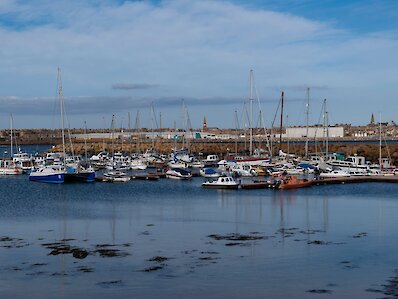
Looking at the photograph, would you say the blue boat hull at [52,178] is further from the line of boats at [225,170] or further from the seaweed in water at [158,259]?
the seaweed in water at [158,259]

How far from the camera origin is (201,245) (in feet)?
89.8

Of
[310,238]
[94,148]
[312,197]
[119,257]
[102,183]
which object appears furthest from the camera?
[94,148]

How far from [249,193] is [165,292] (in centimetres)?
3112

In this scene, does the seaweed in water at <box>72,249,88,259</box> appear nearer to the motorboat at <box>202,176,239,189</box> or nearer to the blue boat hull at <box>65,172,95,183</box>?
the motorboat at <box>202,176,239,189</box>

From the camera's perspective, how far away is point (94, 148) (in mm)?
133125

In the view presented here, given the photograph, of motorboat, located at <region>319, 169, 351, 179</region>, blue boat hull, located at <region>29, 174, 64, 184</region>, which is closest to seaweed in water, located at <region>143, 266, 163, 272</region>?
blue boat hull, located at <region>29, 174, 64, 184</region>

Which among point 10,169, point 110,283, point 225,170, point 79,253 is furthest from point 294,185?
point 10,169

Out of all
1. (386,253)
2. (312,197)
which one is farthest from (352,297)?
(312,197)

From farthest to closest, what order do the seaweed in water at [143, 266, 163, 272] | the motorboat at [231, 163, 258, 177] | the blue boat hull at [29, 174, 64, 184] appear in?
the motorboat at [231, 163, 258, 177]
the blue boat hull at [29, 174, 64, 184]
the seaweed in water at [143, 266, 163, 272]

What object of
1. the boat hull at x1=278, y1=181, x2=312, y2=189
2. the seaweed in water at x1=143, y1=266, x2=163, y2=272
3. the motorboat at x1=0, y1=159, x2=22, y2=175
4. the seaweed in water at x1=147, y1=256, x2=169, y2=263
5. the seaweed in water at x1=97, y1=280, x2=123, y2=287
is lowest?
the seaweed in water at x1=97, y1=280, x2=123, y2=287

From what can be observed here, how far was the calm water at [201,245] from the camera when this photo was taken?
20.4 meters

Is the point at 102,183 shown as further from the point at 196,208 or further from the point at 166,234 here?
the point at 166,234

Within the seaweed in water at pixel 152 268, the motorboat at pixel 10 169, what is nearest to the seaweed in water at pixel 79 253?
the seaweed in water at pixel 152 268

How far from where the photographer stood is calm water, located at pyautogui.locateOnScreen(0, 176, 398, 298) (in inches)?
805
